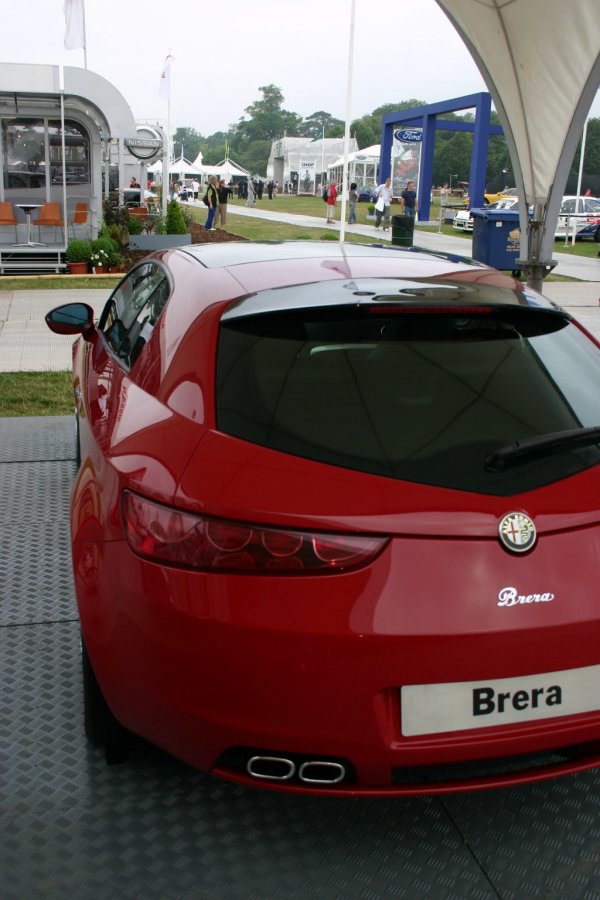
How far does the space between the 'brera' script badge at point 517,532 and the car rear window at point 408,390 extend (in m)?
0.08

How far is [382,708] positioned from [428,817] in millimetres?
696

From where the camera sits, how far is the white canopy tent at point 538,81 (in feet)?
26.0

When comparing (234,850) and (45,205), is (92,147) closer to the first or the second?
(45,205)

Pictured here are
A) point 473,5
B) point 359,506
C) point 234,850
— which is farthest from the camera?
point 473,5

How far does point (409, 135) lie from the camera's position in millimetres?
41500

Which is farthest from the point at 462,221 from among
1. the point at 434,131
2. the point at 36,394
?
the point at 36,394

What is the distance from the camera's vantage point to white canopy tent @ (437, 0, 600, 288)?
793 centimetres

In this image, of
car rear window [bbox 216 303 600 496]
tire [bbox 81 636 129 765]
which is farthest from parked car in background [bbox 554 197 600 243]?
tire [bbox 81 636 129 765]

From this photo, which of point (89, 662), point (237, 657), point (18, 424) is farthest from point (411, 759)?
point (18, 424)

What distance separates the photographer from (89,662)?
101 inches

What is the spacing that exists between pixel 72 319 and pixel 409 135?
4021cm

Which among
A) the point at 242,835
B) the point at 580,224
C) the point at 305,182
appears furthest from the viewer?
the point at 305,182

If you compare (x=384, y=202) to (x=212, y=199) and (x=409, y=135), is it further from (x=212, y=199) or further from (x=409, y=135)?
(x=409, y=135)

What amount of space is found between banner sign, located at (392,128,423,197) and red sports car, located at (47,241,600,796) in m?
40.4
